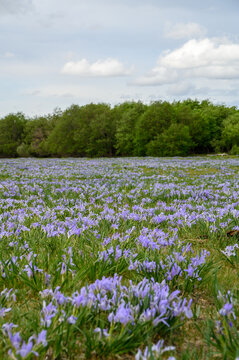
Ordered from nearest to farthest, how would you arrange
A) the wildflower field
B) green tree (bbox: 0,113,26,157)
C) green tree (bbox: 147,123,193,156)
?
the wildflower field → green tree (bbox: 147,123,193,156) → green tree (bbox: 0,113,26,157)

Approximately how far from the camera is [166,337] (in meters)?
2.03

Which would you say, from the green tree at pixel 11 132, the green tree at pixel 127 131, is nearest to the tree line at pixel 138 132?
the green tree at pixel 127 131

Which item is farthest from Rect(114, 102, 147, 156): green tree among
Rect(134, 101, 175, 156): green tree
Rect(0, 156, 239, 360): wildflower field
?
Rect(0, 156, 239, 360): wildflower field

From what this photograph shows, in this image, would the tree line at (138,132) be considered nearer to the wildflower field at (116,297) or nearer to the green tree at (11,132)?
the green tree at (11,132)

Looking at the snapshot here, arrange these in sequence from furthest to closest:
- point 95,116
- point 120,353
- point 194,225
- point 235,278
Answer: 1. point 95,116
2. point 194,225
3. point 235,278
4. point 120,353

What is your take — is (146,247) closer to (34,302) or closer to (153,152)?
(34,302)

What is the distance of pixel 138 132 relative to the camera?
63.9 meters

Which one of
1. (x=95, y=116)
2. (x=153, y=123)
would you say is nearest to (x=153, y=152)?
(x=153, y=123)

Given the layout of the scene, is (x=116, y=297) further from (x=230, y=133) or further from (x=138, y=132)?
(x=230, y=133)

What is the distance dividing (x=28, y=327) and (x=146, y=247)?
2042 millimetres

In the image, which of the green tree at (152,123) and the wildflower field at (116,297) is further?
the green tree at (152,123)

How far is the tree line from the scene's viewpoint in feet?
200

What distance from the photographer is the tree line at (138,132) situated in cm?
6103

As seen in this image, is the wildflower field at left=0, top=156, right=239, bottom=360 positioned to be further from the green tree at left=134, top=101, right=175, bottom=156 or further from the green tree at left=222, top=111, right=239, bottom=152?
the green tree at left=222, top=111, right=239, bottom=152
